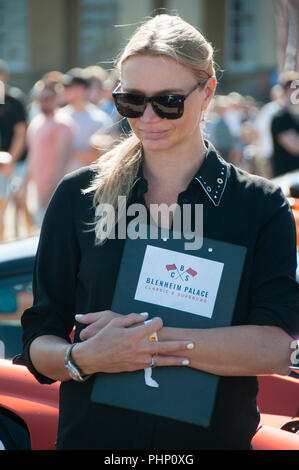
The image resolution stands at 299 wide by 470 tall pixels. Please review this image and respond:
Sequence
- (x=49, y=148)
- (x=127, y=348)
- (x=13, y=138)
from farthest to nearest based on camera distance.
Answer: (x=13, y=138), (x=49, y=148), (x=127, y=348)

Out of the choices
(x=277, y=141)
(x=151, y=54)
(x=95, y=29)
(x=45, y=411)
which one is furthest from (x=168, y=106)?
(x=95, y=29)

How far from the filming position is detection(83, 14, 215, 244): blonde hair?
195 cm

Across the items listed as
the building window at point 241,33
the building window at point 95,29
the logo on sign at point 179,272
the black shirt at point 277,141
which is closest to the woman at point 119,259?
the logo on sign at point 179,272

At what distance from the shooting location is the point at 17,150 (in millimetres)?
8578

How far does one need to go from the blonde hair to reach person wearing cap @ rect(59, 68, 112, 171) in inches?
214

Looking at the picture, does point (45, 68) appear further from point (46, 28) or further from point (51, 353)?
point (51, 353)

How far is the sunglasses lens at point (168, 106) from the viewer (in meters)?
1.95

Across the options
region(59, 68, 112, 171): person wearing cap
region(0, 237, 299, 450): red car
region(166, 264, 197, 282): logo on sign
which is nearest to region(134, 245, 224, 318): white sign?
region(166, 264, 197, 282): logo on sign

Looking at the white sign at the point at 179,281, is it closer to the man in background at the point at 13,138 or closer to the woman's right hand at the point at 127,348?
the woman's right hand at the point at 127,348

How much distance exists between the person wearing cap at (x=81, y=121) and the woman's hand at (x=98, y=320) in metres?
5.70

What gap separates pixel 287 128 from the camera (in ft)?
26.2

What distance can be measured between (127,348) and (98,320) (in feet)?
0.35

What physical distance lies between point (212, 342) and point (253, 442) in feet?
1.74

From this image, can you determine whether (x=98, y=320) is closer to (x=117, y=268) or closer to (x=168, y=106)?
(x=117, y=268)
